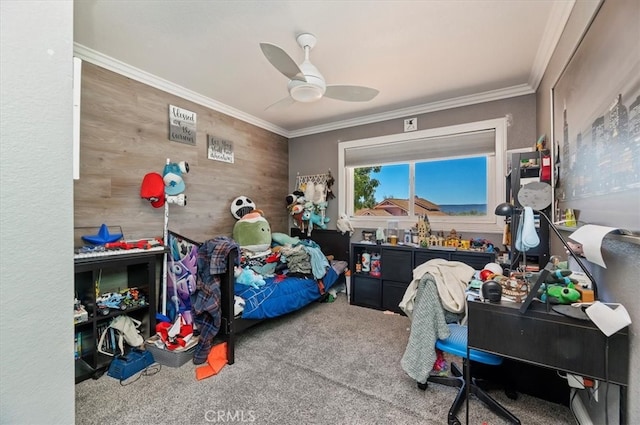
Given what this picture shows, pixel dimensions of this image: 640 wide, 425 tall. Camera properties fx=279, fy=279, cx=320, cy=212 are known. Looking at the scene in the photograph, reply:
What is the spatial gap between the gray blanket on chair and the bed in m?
1.30

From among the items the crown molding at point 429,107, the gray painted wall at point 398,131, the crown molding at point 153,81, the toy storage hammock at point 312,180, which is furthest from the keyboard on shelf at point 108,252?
the crown molding at point 429,107

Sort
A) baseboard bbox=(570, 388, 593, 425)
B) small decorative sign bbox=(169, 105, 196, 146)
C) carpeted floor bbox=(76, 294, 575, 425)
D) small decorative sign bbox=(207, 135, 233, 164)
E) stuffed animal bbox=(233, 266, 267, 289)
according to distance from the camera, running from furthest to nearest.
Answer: small decorative sign bbox=(207, 135, 233, 164), small decorative sign bbox=(169, 105, 196, 146), stuffed animal bbox=(233, 266, 267, 289), carpeted floor bbox=(76, 294, 575, 425), baseboard bbox=(570, 388, 593, 425)

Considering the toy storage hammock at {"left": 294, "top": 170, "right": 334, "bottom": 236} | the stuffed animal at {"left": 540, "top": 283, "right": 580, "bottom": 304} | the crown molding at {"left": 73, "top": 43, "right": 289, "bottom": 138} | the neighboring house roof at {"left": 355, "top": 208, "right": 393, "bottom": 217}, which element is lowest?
the stuffed animal at {"left": 540, "top": 283, "right": 580, "bottom": 304}

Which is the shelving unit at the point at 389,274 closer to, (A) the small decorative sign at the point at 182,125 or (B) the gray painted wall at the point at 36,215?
(A) the small decorative sign at the point at 182,125

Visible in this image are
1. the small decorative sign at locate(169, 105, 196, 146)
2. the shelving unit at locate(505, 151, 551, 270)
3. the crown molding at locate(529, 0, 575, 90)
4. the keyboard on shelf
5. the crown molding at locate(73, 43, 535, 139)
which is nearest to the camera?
the crown molding at locate(529, 0, 575, 90)

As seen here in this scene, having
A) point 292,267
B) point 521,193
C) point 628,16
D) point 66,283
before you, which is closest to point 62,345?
point 66,283

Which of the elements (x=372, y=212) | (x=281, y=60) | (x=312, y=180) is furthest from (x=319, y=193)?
(x=281, y=60)

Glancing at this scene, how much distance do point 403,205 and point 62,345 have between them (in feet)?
11.8

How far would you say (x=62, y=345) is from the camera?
0.63 metres

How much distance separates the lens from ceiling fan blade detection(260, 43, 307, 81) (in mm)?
1661

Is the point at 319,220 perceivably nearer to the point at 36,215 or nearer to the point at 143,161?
the point at 143,161

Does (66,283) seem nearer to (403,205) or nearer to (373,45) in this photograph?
(373,45)

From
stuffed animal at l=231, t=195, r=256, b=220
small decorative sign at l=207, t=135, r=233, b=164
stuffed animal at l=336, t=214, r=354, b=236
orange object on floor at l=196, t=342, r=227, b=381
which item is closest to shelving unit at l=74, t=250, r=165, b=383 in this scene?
orange object on floor at l=196, t=342, r=227, b=381

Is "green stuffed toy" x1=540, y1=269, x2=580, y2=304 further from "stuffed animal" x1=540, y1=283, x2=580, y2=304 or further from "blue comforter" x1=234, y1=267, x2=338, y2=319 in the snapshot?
"blue comforter" x1=234, y1=267, x2=338, y2=319
